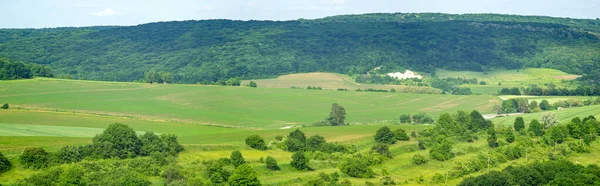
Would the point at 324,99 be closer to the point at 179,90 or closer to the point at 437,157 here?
the point at 179,90

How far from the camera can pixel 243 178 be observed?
60.6m

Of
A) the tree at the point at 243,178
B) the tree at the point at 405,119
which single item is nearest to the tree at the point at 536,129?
the tree at the point at 405,119

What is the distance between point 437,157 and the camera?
78.2m

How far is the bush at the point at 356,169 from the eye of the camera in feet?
225

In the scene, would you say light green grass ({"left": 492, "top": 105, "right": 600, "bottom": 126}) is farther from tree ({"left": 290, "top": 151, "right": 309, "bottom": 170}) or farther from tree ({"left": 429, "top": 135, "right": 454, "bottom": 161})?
tree ({"left": 290, "top": 151, "right": 309, "bottom": 170})

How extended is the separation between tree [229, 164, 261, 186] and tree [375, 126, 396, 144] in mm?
27002

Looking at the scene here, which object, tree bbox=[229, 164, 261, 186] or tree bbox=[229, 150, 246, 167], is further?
tree bbox=[229, 150, 246, 167]

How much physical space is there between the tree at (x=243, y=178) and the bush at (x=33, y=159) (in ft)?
47.2

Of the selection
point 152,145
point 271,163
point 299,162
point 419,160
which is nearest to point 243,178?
point 271,163

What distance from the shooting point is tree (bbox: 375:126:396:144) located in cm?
8550

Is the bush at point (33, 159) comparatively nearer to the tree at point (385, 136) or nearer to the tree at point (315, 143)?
the tree at point (315, 143)

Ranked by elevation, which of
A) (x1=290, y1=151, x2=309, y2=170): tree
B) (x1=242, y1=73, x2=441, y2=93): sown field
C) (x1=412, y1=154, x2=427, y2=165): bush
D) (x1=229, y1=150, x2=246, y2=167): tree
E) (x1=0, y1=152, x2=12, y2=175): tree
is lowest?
(x1=412, y1=154, x2=427, y2=165): bush

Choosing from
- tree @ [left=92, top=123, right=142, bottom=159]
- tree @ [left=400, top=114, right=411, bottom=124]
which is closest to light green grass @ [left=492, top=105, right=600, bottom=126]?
tree @ [left=400, top=114, right=411, bottom=124]

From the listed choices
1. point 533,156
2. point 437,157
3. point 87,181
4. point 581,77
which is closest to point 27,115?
point 87,181
